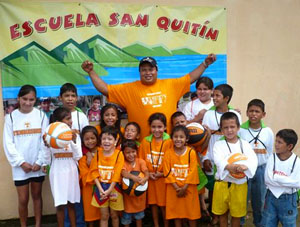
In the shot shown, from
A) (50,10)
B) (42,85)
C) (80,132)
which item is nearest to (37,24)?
(50,10)

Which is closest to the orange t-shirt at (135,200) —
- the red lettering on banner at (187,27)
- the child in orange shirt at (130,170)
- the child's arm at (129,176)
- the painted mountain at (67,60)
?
the child in orange shirt at (130,170)

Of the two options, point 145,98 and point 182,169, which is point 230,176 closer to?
point 182,169

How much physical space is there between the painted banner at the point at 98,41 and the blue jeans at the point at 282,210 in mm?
2115

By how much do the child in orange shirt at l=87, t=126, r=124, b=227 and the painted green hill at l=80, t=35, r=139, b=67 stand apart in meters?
1.32

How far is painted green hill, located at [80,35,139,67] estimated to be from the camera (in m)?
4.21

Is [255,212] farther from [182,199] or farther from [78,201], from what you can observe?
[78,201]

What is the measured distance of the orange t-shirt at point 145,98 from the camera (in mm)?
3717

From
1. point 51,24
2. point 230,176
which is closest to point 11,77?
point 51,24

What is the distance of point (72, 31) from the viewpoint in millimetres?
4121

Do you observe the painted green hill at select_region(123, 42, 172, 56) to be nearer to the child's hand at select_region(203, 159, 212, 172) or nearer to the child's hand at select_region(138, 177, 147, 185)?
the child's hand at select_region(203, 159, 212, 172)

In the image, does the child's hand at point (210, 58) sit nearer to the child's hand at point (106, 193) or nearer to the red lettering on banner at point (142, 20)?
the red lettering on banner at point (142, 20)

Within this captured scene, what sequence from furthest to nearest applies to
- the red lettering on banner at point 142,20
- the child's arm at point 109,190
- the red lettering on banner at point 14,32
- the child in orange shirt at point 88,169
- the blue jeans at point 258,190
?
the red lettering on banner at point 142,20 → the red lettering on banner at point 14,32 → the blue jeans at point 258,190 → the child in orange shirt at point 88,169 → the child's arm at point 109,190

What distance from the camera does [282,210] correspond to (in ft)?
9.93

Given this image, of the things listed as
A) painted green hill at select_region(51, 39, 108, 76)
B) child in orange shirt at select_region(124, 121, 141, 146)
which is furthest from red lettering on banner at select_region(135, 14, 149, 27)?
child in orange shirt at select_region(124, 121, 141, 146)
